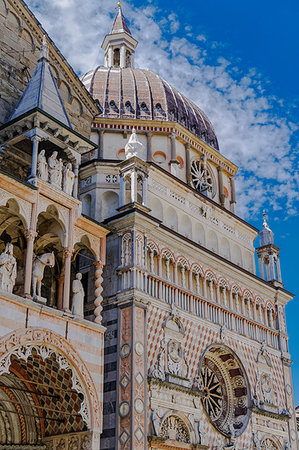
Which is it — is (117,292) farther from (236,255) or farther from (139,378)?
(236,255)

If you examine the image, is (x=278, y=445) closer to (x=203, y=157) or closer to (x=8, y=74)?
(x=203, y=157)

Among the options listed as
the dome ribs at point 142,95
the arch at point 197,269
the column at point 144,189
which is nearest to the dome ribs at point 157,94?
the dome ribs at point 142,95

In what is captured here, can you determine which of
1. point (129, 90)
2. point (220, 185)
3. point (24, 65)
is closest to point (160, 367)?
point (24, 65)

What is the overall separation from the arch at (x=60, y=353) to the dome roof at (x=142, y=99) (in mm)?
14419

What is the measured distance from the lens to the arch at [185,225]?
2372cm

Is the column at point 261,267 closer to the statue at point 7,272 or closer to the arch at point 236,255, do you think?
the arch at point 236,255

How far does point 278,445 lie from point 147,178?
11179 millimetres

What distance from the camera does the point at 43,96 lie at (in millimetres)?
19281

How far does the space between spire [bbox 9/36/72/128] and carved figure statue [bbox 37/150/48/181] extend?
52.8 inches

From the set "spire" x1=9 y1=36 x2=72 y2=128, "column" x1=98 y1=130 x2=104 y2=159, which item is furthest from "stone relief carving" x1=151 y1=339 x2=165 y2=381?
"column" x1=98 y1=130 x2=104 y2=159

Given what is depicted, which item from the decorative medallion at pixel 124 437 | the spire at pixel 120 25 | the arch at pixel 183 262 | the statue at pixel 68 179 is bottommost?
the decorative medallion at pixel 124 437

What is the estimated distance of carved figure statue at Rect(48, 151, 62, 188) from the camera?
1795 cm

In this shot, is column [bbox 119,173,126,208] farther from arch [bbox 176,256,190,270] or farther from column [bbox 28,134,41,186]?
column [bbox 28,134,41,186]

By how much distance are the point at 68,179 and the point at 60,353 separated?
493 cm
